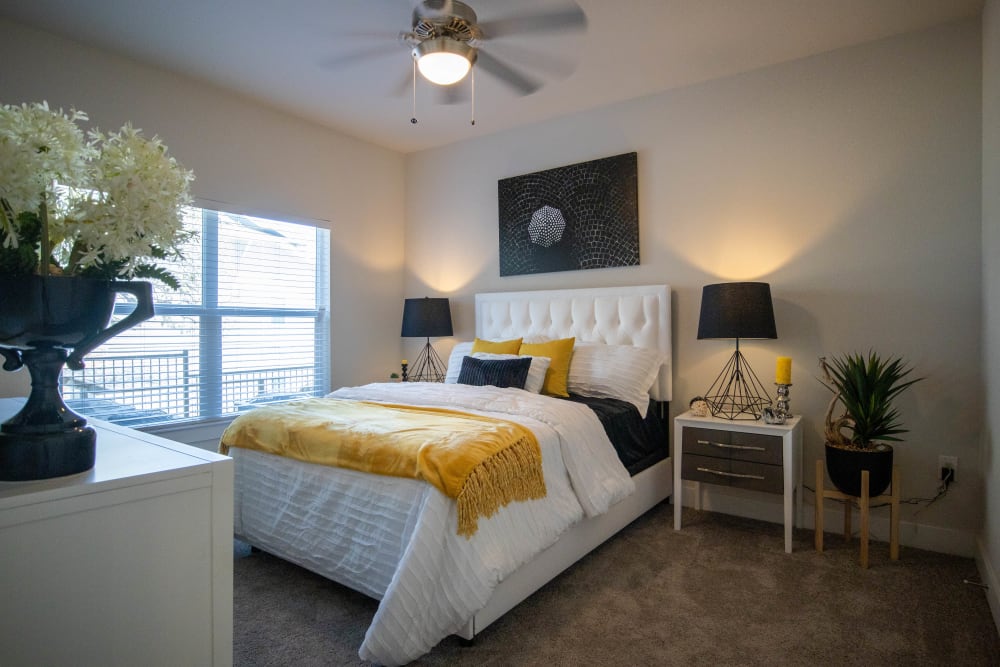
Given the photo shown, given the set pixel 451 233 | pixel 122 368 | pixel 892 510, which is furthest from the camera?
pixel 451 233

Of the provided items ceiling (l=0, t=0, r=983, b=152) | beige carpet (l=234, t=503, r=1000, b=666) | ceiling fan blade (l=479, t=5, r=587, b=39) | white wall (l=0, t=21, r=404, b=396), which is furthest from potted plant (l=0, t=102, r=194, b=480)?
white wall (l=0, t=21, r=404, b=396)

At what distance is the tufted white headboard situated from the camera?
3.49 m

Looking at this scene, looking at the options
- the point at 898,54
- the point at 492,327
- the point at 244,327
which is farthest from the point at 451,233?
the point at 898,54

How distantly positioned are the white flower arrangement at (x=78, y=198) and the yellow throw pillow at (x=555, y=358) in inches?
99.3

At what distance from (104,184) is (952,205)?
11.5 ft

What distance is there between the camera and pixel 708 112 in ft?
11.3

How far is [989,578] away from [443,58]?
3.25 m

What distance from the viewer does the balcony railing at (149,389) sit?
3041 millimetres

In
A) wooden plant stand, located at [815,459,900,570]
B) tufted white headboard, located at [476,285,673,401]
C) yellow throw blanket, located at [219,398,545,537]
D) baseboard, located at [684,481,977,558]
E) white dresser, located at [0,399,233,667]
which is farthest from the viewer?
tufted white headboard, located at [476,285,673,401]

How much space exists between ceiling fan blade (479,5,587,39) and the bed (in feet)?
5.64

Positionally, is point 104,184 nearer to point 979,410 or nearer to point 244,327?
point 244,327

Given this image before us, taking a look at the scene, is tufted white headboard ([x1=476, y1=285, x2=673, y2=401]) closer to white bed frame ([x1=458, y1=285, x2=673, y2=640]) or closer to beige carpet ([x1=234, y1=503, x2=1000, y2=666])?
white bed frame ([x1=458, y1=285, x2=673, y2=640])

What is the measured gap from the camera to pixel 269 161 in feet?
12.8

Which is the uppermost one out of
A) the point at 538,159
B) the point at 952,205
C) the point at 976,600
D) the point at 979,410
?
the point at 538,159
